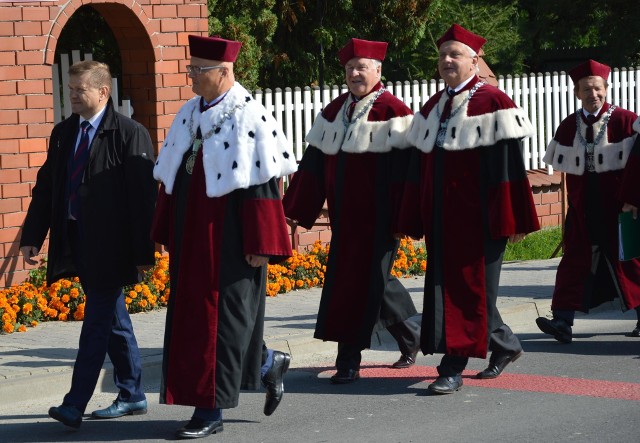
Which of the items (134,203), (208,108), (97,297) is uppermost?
(208,108)

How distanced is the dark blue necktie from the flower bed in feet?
8.82

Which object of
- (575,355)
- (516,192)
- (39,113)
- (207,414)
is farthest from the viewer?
(39,113)

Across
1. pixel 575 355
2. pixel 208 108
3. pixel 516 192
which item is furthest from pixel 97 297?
pixel 575 355

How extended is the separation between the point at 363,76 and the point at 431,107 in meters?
0.46

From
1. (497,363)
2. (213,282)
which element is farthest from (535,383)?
(213,282)

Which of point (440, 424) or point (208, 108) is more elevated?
point (208, 108)

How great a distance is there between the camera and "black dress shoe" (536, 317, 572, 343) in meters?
9.55

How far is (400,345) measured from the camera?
28.8 feet

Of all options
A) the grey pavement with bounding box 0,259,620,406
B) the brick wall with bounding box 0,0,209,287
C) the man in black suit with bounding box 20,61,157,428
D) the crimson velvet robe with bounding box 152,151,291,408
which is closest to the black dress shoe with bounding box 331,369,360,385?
the grey pavement with bounding box 0,259,620,406

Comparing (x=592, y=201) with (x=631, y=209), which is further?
(x=592, y=201)

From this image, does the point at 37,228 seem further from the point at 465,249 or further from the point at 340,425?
the point at 465,249

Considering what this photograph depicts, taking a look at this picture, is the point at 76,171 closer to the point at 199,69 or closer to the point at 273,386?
the point at 199,69

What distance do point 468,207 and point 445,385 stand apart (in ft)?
3.26

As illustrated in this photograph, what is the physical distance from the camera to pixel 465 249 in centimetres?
801
